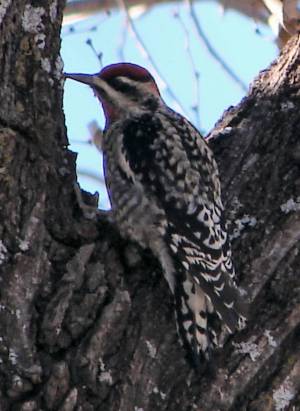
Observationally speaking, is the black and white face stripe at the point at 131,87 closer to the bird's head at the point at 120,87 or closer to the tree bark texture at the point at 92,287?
the bird's head at the point at 120,87

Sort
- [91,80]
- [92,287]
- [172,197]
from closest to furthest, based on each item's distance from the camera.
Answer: [92,287], [172,197], [91,80]

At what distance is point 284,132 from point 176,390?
1.16 m

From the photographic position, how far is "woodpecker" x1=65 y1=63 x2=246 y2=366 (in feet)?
9.86

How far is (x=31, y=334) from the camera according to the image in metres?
2.54

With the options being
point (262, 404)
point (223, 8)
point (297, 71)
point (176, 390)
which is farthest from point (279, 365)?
point (223, 8)

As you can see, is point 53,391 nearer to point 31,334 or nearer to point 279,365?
point 31,334

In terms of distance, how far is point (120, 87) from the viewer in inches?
168

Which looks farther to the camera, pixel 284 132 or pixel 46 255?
pixel 284 132

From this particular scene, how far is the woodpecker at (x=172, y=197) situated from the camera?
3004mm

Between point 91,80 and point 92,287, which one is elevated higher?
point 91,80

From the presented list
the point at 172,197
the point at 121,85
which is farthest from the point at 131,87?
the point at 172,197

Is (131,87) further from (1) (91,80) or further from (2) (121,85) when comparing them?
(1) (91,80)

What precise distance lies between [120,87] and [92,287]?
5.62 ft

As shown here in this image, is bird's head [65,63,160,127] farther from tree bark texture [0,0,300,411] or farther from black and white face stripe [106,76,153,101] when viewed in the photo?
tree bark texture [0,0,300,411]
